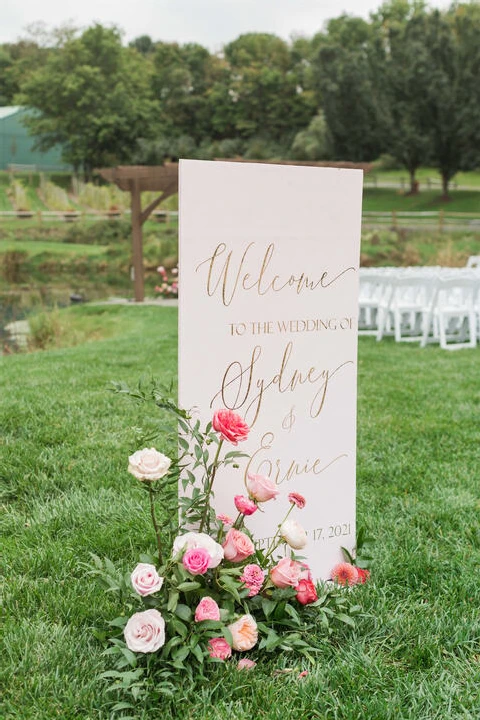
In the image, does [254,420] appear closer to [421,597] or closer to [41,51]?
[421,597]

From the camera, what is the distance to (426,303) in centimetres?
977

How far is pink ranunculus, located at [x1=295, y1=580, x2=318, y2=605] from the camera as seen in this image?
218cm

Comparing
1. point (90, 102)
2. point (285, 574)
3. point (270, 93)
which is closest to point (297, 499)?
point (285, 574)

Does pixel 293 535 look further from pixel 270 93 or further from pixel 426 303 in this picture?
pixel 270 93

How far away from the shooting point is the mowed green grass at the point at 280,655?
1881mm

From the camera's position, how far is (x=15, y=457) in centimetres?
361

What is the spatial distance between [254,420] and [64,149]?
50772 mm

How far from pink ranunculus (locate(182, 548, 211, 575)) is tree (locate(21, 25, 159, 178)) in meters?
47.4

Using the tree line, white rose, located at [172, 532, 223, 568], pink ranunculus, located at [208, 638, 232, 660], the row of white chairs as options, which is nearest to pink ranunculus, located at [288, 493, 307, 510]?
white rose, located at [172, 532, 223, 568]

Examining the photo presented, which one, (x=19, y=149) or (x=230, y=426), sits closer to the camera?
(x=230, y=426)

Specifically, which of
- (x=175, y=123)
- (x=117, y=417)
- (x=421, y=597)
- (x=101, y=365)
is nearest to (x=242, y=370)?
(x=421, y=597)

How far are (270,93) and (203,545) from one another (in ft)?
181

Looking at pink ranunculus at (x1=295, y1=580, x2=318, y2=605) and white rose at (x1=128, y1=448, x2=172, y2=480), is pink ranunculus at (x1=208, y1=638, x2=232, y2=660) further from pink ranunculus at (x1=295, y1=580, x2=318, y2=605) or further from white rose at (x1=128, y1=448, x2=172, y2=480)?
white rose at (x1=128, y1=448, x2=172, y2=480)

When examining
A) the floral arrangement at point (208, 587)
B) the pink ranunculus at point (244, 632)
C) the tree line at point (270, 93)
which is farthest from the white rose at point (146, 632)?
the tree line at point (270, 93)
